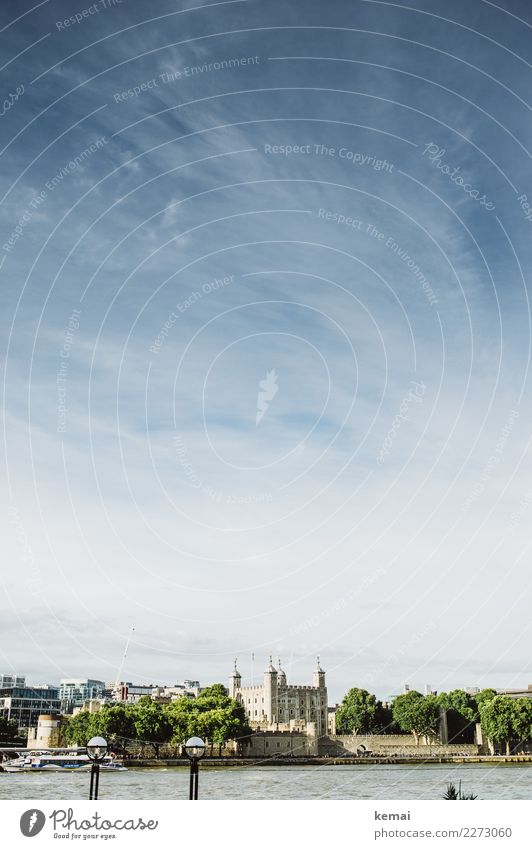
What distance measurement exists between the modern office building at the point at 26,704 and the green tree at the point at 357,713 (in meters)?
30.6

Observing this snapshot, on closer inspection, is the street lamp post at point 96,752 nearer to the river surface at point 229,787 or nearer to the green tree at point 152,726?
the river surface at point 229,787

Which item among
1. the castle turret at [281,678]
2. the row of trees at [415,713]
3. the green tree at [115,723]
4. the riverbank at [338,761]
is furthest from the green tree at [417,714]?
the green tree at [115,723]

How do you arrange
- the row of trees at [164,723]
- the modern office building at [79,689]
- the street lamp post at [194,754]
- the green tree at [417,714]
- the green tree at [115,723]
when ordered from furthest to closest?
the modern office building at [79,689], the green tree at [417,714], the row of trees at [164,723], the green tree at [115,723], the street lamp post at [194,754]

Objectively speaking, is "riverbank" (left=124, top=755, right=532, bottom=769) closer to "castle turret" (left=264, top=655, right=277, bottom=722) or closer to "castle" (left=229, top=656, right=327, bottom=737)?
"castle" (left=229, top=656, right=327, bottom=737)

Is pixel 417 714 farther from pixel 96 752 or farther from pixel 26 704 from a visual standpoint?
pixel 96 752

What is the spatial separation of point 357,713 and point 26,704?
38.7 m

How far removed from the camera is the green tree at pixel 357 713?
66.6m

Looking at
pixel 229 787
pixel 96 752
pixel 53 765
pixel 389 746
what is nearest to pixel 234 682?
pixel 389 746

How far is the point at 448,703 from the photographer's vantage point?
6638 cm
